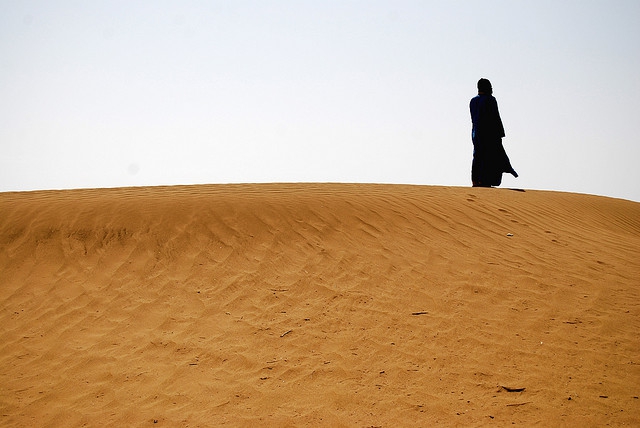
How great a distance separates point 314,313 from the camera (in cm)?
563

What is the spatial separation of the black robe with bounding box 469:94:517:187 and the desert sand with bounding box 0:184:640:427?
9.27 feet

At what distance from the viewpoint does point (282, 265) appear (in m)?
6.90

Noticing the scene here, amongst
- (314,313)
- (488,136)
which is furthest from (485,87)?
(314,313)

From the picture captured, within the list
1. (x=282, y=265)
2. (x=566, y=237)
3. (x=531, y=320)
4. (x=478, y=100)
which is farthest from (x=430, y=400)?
(x=478, y=100)

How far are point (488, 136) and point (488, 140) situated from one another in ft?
0.30

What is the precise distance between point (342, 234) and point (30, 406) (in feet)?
15.0

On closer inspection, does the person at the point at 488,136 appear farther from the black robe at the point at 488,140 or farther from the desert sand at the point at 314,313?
the desert sand at the point at 314,313

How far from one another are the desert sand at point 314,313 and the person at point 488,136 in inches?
111

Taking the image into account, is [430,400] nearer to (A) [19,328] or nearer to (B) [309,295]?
(B) [309,295]

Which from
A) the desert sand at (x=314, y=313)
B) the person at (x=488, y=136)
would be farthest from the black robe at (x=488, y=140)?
the desert sand at (x=314, y=313)

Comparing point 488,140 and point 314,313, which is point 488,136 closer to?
point 488,140

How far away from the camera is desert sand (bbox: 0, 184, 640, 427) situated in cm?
416

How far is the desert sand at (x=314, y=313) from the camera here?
13.6 ft

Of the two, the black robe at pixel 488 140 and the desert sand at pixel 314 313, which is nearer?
the desert sand at pixel 314 313
